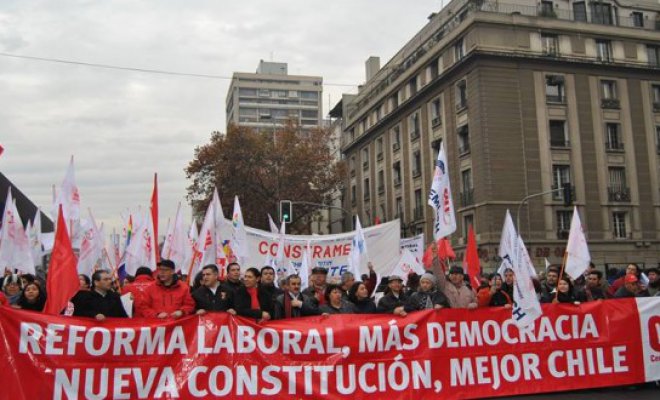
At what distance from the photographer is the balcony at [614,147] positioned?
1517 inches

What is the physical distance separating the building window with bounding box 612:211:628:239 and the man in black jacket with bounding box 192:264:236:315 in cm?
3460

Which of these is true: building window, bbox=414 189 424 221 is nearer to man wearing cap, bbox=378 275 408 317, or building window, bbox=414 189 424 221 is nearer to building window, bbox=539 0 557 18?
building window, bbox=539 0 557 18

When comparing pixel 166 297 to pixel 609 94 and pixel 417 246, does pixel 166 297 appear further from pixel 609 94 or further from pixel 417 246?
pixel 609 94

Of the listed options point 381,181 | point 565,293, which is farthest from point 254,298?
point 381,181

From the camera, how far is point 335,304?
7.89 meters

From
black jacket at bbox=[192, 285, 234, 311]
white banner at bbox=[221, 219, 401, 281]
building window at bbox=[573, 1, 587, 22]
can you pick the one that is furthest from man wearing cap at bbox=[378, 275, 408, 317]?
building window at bbox=[573, 1, 587, 22]

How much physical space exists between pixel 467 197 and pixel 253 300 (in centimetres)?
3161

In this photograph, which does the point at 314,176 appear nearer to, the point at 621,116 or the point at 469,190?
the point at 469,190

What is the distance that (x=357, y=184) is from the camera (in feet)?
194

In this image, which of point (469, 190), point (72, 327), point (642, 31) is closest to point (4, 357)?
point (72, 327)

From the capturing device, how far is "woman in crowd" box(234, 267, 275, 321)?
7.28 meters

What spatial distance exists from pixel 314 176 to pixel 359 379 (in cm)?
4281

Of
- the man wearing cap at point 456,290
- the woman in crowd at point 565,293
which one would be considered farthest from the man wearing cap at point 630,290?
the man wearing cap at point 456,290

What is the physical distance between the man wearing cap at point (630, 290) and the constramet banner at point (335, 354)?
44 centimetres
